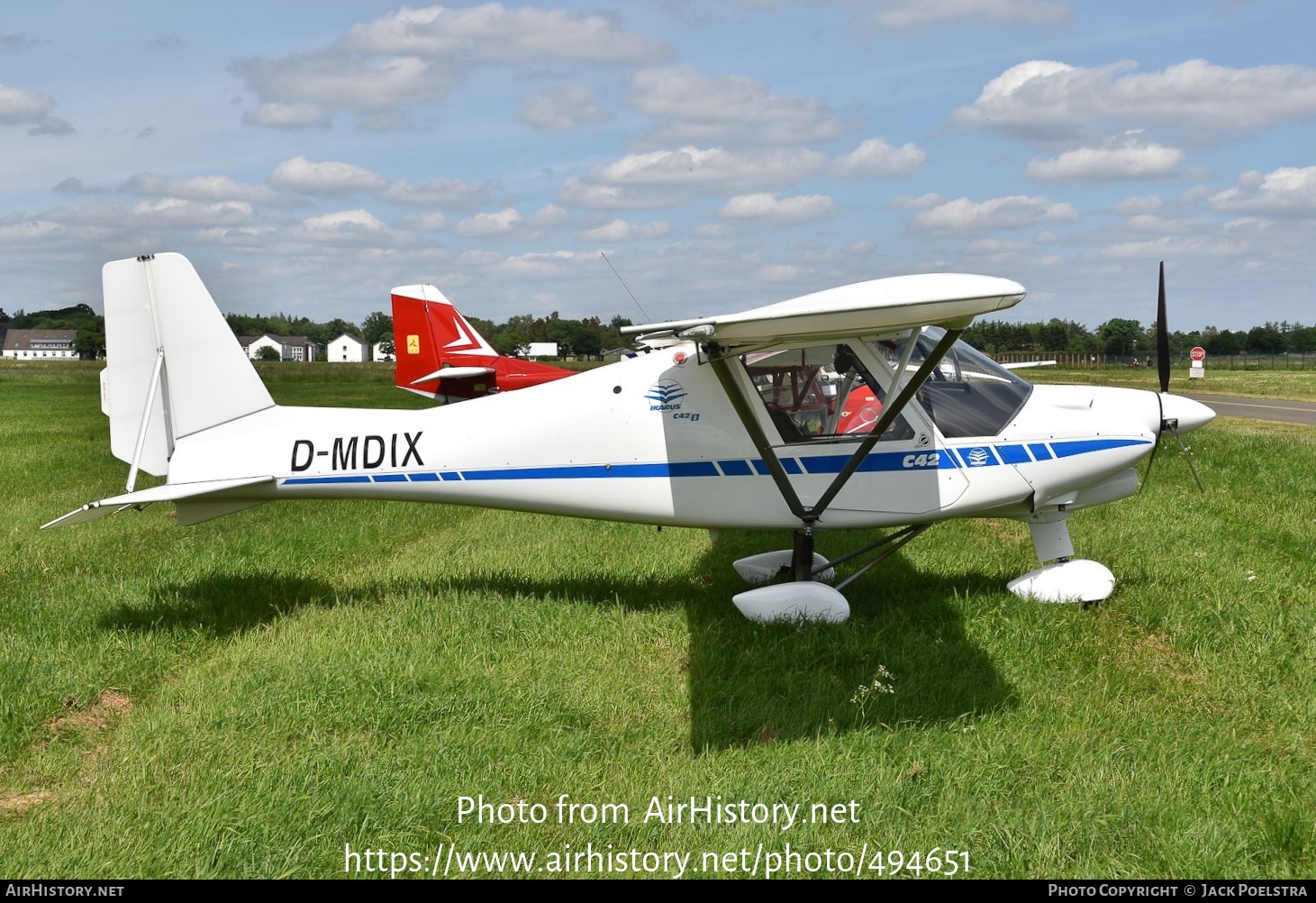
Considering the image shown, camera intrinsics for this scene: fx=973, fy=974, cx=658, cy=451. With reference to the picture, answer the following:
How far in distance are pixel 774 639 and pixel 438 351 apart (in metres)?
20.9

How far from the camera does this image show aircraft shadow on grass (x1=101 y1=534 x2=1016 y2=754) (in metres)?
5.31

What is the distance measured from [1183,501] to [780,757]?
8639 mm

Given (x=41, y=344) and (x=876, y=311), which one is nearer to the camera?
(x=876, y=311)

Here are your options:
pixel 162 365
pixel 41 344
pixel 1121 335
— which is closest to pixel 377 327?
pixel 41 344

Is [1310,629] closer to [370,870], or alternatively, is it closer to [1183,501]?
[1183,501]

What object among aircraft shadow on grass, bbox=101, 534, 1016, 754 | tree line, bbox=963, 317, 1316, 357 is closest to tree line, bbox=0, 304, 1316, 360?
tree line, bbox=963, 317, 1316, 357

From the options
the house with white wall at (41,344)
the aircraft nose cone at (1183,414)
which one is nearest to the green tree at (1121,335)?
the aircraft nose cone at (1183,414)

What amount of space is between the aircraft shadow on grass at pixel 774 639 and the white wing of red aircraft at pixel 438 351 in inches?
672

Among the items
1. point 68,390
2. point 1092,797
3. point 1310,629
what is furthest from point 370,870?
point 68,390

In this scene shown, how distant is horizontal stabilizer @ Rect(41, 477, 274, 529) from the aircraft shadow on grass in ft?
3.01

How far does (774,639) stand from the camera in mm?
6465

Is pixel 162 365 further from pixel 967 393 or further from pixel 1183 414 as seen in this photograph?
pixel 1183 414

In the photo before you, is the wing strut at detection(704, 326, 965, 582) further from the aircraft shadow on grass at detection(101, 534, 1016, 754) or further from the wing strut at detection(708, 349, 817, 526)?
the aircraft shadow on grass at detection(101, 534, 1016, 754)
